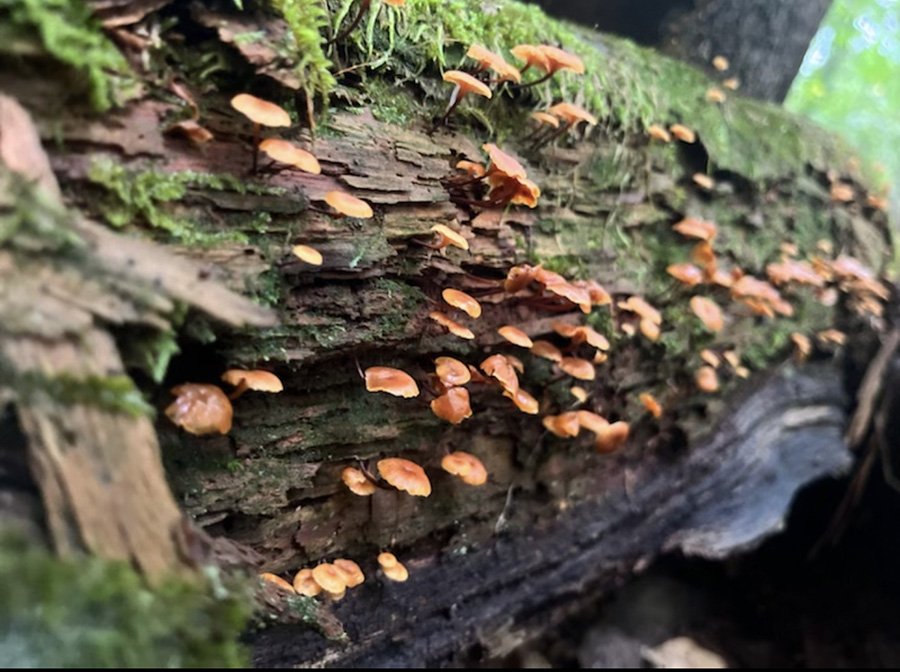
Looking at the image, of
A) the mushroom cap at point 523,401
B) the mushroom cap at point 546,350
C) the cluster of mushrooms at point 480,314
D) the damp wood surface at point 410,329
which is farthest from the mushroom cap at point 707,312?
the mushroom cap at point 523,401

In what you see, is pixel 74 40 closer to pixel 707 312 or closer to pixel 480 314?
pixel 480 314

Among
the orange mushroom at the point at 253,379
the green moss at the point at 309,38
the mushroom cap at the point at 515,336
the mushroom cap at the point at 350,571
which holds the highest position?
the green moss at the point at 309,38

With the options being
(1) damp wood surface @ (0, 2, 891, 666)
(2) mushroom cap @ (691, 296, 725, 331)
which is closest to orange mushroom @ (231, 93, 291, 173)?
(1) damp wood surface @ (0, 2, 891, 666)

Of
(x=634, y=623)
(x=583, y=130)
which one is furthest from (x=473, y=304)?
(x=634, y=623)

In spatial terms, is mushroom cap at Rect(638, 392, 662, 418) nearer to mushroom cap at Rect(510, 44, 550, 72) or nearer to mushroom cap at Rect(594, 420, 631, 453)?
mushroom cap at Rect(594, 420, 631, 453)

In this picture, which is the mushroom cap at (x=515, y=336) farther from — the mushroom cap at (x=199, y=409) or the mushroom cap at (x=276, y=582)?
the mushroom cap at (x=276, y=582)
